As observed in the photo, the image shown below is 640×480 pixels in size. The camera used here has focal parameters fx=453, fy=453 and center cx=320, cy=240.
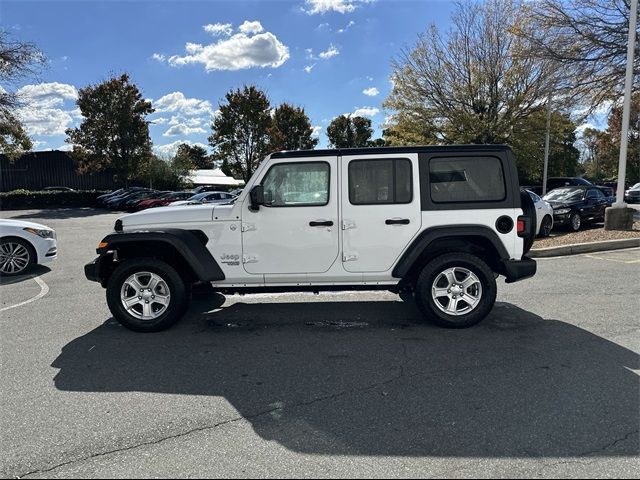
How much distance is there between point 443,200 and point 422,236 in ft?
1.53

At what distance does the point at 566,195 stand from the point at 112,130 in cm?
3238

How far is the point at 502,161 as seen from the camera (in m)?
5.04

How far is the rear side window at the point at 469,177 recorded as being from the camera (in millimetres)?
5031

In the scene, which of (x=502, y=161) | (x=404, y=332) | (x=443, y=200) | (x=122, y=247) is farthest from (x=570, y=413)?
(x=122, y=247)

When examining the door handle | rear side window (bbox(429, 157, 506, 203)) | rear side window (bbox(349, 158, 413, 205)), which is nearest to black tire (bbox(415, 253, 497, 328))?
the door handle

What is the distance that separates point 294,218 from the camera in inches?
196

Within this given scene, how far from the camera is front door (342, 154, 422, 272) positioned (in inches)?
196

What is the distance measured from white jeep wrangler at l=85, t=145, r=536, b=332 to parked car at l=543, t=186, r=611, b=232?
35.0 feet

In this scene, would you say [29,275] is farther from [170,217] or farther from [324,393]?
[324,393]

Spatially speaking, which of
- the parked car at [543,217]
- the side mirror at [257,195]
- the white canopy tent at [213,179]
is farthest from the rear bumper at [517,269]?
the white canopy tent at [213,179]

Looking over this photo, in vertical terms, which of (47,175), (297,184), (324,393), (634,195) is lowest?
(324,393)

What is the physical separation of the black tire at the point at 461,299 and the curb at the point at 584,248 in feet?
19.2

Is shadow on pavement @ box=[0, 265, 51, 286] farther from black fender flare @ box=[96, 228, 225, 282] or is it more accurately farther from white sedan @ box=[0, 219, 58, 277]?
black fender flare @ box=[96, 228, 225, 282]

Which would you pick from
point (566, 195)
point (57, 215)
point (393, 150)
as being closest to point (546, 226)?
point (566, 195)
